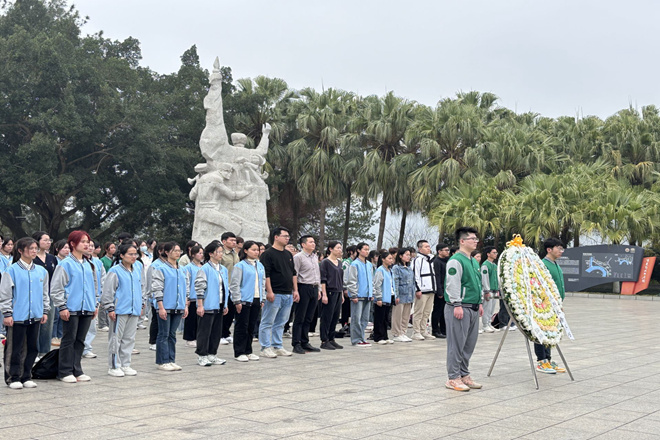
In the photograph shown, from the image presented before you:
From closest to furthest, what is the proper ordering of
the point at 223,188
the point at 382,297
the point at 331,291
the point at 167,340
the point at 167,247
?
the point at 167,340 < the point at 167,247 < the point at 331,291 < the point at 382,297 < the point at 223,188

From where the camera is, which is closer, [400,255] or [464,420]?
[464,420]

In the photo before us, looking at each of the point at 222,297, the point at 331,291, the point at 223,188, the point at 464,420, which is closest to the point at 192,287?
the point at 222,297

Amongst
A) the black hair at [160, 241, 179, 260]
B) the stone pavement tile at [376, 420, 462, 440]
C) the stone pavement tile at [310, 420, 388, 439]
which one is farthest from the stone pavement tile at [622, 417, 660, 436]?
the black hair at [160, 241, 179, 260]

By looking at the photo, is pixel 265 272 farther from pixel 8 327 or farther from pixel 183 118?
pixel 183 118

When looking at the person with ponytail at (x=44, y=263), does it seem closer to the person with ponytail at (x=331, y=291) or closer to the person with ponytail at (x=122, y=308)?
the person with ponytail at (x=122, y=308)

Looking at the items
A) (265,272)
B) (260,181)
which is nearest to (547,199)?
→ (260,181)

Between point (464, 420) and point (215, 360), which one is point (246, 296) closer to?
point (215, 360)

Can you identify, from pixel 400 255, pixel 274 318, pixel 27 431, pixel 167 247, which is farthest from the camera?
pixel 400 255

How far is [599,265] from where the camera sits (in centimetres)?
2511

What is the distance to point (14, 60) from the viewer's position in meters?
26.8

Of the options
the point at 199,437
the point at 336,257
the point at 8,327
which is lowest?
the point at 199,437

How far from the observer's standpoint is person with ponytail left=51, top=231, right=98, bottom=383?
25.7 ft

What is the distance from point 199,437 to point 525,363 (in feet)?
17.9

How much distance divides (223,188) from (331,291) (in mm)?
9020
